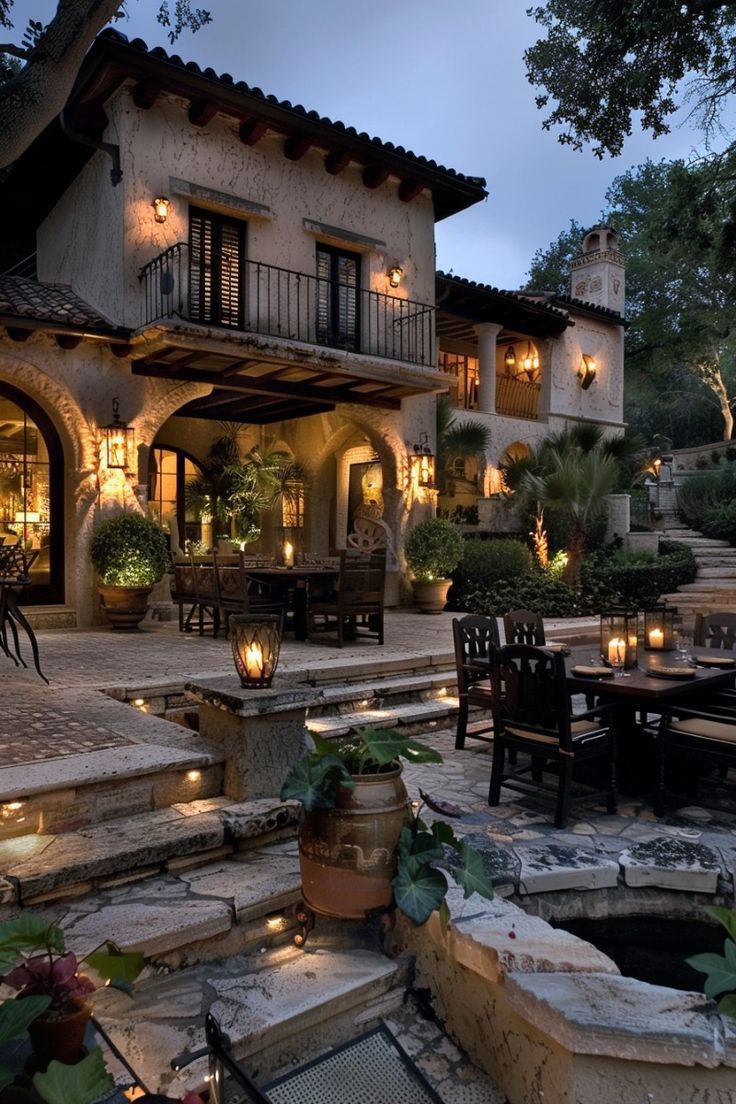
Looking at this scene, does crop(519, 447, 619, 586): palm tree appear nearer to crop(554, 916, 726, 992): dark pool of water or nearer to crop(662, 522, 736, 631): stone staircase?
crop(662, 522, 736, 631): stone staircase

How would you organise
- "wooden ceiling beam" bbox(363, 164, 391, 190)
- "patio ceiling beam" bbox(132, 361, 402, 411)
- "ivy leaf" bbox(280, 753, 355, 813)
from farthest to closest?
1. "wooden ceiling beam" bbox(363, 164, 391, 190)
2. "patio ceiling beam" bbox(132, 361, 402, 411)
3. "ivy leaf" bbox(280, 753, 355, 813)

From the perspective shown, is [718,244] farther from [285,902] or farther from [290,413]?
[285,902]

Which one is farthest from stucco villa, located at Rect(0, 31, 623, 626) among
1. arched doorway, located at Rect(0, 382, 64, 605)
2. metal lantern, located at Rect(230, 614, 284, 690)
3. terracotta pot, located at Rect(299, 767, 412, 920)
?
terracotta pot, located at Rect(299, 767, 412, 920)

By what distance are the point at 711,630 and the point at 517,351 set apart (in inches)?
526

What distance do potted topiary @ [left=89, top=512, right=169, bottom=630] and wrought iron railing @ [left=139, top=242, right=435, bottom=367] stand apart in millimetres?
2576

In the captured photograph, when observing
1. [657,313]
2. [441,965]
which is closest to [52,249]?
[441,965]

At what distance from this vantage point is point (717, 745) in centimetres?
405

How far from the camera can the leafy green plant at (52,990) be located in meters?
1.25

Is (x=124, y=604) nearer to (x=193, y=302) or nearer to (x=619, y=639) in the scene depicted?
(x=193, y=302)

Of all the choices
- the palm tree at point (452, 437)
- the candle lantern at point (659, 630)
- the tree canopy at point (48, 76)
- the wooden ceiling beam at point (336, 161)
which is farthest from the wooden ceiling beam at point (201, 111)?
the candle lantern at point (659, 630)

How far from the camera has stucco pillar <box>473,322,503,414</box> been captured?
50.5ft

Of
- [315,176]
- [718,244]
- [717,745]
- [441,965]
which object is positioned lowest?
[441,965]

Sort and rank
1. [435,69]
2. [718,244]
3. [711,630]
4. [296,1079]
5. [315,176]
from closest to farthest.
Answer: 1. [296,1079]
2. [711,630]
3. [718,244]
4. [315,176]
5. [435,69]

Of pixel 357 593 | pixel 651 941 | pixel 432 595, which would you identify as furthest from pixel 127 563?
pixel 651 941
